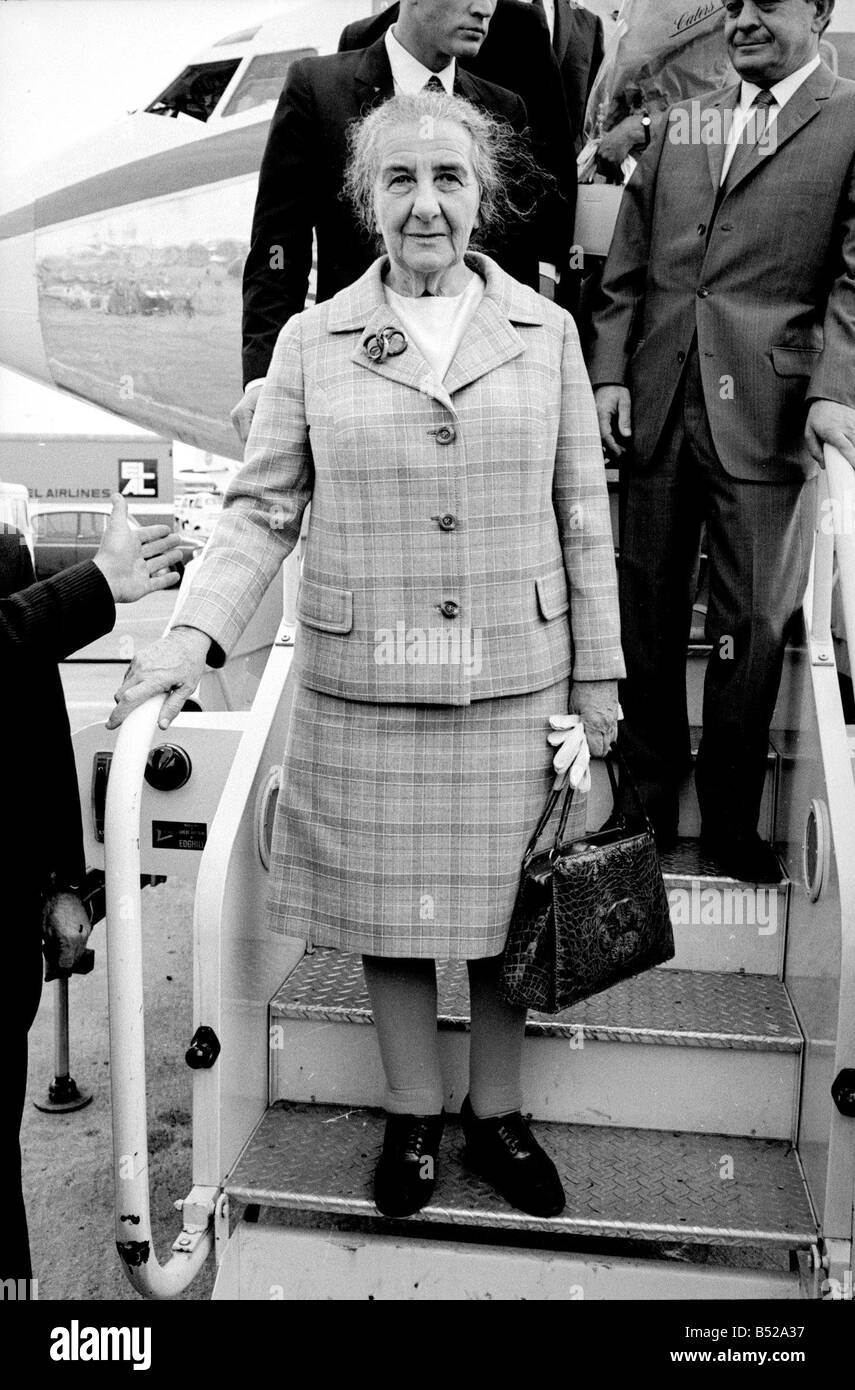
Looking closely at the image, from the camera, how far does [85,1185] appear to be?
2.95 metres

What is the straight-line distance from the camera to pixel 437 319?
1910 millimetres

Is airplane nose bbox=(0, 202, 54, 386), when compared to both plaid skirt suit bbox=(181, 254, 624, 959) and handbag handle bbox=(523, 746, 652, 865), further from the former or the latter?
handbag handle bbox=(523, 746, 652, 865)

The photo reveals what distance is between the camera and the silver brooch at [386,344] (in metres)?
1.86

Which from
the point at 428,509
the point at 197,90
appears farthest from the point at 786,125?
the point at 197,90

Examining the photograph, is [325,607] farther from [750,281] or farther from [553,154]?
[553,154]

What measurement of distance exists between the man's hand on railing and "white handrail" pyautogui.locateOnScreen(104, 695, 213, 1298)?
1.38 m

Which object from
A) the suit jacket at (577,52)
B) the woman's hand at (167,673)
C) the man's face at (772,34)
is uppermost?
the suit jacket at (577,52)

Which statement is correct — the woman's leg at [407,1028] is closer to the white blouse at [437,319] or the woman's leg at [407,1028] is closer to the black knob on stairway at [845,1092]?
the black knob on stairway at [845,1092]

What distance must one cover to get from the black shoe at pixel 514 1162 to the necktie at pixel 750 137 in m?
1.96

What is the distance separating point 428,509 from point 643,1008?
43.6 inches

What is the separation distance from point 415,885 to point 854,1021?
29.2 inches

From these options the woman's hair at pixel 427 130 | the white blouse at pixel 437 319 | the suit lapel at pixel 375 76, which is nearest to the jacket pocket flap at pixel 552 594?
the white blouse at pixel 437 319

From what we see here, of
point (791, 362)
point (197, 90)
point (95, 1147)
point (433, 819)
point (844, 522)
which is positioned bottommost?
point (95, 1147)

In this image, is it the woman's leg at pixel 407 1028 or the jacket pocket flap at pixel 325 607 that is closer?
→ the jacket pocket flap at pixel 325 607
